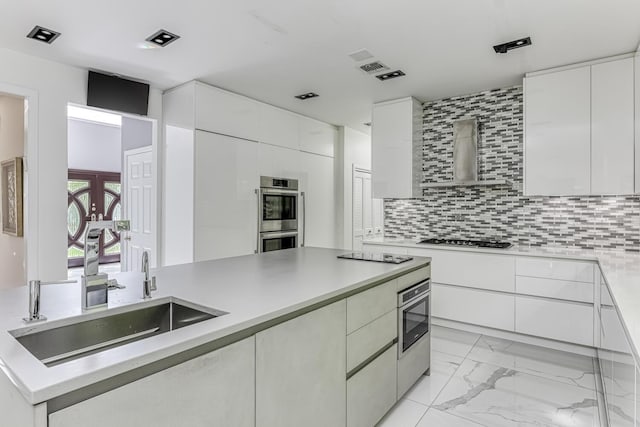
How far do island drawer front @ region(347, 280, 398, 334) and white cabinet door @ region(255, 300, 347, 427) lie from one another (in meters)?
0.07

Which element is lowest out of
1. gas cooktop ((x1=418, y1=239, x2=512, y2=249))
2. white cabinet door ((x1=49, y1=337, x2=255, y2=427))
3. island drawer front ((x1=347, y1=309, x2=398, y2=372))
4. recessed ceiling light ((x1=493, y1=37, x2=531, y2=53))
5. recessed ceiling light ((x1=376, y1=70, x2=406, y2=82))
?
island drawer front ((x1=347, y1=309, x2=398, y2=372))

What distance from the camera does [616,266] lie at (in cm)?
242

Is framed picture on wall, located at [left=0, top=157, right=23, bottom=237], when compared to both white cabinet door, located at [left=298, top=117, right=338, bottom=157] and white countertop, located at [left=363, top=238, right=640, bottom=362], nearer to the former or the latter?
white cabinet door, located at [left=298, top=117, right=338, bottom=157]

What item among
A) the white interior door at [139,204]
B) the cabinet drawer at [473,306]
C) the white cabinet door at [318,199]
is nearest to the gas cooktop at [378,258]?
the cabinet drawer at [473,306]

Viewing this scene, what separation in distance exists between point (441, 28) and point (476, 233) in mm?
2305

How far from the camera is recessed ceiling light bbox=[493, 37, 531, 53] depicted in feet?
8.93

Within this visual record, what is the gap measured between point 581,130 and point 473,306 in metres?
1.87

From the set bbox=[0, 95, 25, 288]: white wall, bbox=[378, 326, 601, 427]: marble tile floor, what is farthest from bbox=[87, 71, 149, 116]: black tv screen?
bbox=[378, 326, 601, 427]: marble tile floor

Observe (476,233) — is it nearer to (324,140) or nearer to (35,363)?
(324,140)

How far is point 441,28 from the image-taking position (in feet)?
8.42

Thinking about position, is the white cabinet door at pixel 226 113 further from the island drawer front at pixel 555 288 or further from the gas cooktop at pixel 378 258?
the island drawer front at pixel 555 288

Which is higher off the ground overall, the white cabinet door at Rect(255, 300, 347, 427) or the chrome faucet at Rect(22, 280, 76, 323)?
the chrome faucet at Rect(22, 280, 76, 323)

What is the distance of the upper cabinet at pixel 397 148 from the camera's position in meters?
4.14

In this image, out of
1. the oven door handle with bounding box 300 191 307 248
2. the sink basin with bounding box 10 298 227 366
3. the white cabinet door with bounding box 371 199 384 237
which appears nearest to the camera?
the sink basin with bounding box 10 298 227 366
